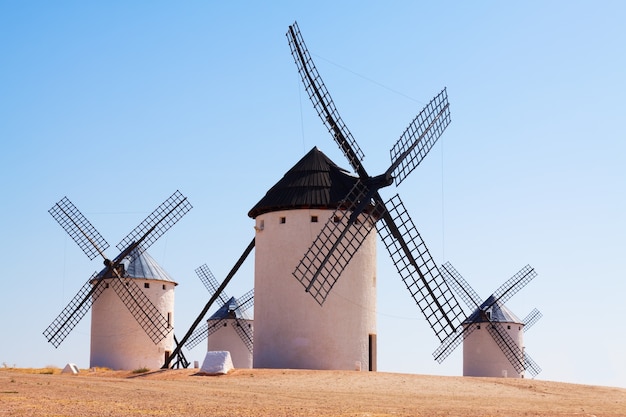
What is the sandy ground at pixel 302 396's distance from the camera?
599 inches

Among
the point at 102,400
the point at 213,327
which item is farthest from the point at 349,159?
the point at 213,327

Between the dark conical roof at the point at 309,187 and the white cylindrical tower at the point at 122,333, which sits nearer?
the dark conical roof at the point at 309,187

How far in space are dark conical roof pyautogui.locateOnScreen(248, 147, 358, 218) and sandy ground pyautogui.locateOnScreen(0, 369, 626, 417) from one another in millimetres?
5797

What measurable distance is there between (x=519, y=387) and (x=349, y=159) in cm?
890

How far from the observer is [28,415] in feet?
43.4

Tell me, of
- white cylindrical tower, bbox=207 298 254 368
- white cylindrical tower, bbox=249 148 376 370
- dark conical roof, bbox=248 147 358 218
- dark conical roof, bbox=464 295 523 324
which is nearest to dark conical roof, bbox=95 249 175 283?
white cylindrical tower, bbox=207 298 254 368

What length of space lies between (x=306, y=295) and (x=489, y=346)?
2074cm

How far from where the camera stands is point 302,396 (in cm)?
1947

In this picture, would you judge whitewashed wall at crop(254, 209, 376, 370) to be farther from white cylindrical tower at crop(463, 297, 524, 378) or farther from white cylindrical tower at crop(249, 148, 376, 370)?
white cylindrical tower at crop(463, 297, 524, 378)

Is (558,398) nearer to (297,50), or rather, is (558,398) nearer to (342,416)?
(342,416)

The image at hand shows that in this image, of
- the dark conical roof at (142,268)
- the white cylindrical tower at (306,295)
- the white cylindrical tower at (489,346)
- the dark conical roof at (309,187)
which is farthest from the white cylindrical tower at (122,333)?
the white cylindrical tower at (489,346)

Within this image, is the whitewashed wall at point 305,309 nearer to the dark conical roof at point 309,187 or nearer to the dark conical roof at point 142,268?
the dark conical roof at point 309,187

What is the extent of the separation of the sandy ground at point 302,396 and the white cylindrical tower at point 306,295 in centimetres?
260

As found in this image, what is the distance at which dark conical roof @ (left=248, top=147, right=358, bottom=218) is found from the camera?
28.8 metres
